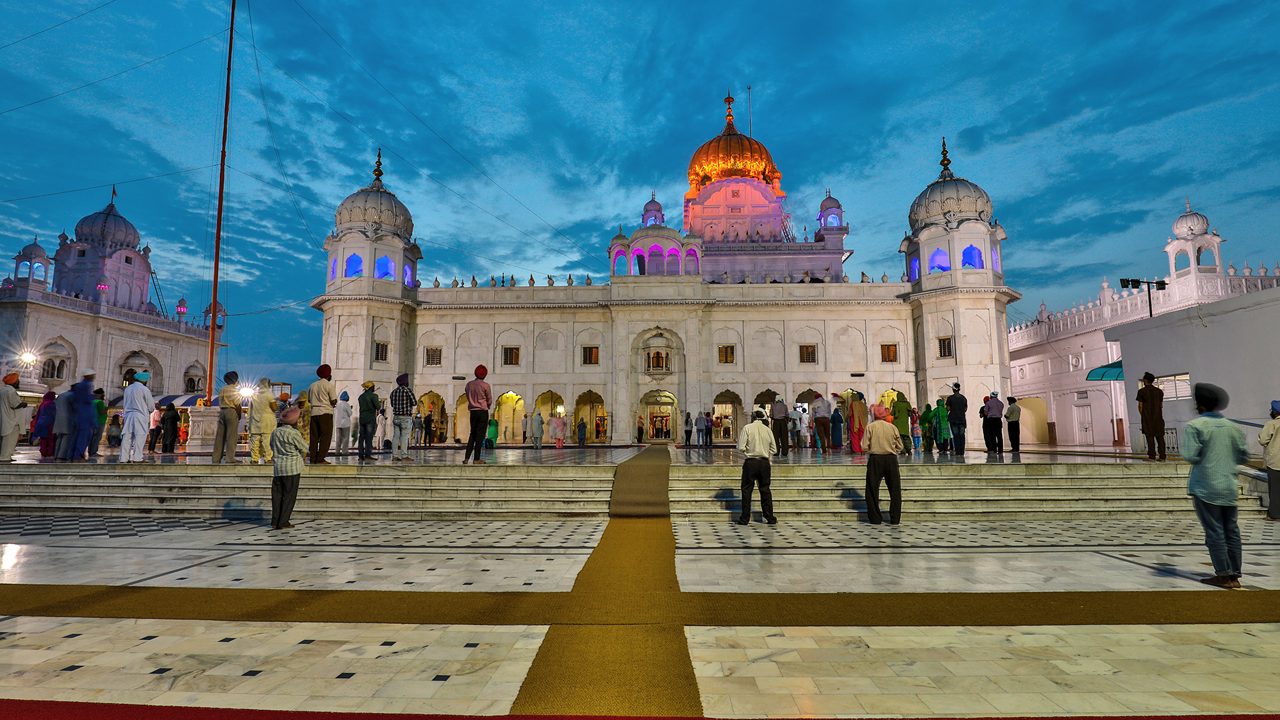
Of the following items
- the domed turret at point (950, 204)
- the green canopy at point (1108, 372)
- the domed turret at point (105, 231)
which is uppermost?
the domed turret at point (105, 231)

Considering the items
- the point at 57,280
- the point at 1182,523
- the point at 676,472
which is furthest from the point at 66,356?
the point at 1182,523

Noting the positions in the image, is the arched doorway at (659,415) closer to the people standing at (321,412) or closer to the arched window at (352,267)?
the arched window at (352,267)

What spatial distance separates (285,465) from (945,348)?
2566 cm

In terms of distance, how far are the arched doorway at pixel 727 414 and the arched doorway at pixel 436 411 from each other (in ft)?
40.6

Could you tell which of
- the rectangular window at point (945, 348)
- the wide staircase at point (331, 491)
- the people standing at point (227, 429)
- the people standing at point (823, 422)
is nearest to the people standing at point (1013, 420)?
the people standing at point (823, 422)

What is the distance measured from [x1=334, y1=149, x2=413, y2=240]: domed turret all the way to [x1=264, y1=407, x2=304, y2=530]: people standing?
23.1m

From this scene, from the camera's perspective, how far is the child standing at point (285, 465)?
316 inches

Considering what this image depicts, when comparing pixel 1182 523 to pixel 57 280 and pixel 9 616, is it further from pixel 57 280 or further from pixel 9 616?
pixel 57 280

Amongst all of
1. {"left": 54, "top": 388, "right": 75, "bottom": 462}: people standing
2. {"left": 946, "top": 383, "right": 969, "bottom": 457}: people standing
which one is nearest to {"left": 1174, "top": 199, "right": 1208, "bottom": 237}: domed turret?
{"left": 946, "top": 383, "right": 969, "bottom": 457}: people standing

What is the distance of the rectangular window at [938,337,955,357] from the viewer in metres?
27.0

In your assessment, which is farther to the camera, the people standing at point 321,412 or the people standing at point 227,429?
the people standing at point 227,429

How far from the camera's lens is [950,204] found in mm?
28000

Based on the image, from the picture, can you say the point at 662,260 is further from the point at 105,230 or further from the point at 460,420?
the point at 105,230

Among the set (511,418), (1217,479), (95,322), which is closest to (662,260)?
(511,418)
